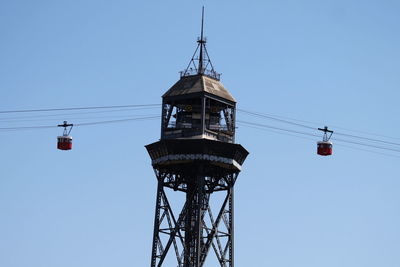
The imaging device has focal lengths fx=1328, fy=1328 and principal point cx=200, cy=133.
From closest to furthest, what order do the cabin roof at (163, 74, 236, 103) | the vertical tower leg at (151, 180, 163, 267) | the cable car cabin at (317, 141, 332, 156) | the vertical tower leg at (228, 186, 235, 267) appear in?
the cable car cabin at (317, 141, 332, 156), the vertical tower leg at (151, 180, 163, 267), the vertical tower leg at (228, 186, 235, 267), the cabin roof at (163, 74, 236, 103)

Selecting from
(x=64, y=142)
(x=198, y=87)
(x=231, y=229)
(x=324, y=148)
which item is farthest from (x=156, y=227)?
(x=324, y=148)

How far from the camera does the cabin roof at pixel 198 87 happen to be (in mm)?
164625

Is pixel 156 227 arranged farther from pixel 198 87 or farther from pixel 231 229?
pixel 198 87

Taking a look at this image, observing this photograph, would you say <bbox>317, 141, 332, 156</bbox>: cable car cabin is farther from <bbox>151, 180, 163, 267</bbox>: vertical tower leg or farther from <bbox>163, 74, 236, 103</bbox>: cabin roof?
<bbox>151, 180, 163, 267</bbox>: vertical tower leg

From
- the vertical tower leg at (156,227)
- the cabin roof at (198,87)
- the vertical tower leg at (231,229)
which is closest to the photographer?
the vertical tower leg at (156,227)

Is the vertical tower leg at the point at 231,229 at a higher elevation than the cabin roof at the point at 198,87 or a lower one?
lower

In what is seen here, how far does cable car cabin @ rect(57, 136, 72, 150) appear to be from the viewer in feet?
468

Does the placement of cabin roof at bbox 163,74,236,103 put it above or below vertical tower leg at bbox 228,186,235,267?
above

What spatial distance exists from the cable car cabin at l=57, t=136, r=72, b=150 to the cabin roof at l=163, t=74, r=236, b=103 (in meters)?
25.3

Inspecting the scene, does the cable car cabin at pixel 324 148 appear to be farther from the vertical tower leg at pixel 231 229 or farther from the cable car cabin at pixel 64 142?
the cable car cabin at pixel 64 142

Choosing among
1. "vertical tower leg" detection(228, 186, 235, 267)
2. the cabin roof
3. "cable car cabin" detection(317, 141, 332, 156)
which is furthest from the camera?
the cabin roof

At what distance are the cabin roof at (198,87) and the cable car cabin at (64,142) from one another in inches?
997

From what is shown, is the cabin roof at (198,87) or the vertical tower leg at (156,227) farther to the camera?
the cabin roof at (198,87)

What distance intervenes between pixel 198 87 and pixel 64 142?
26.7 meters
